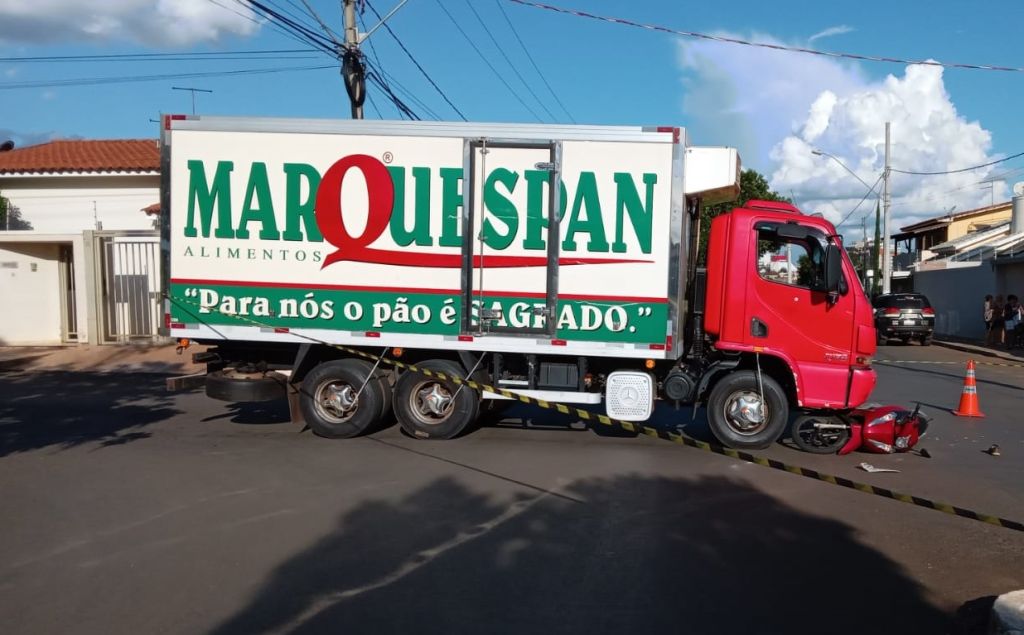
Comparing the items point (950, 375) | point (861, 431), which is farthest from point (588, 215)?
point (950, 375)

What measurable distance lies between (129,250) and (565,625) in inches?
669

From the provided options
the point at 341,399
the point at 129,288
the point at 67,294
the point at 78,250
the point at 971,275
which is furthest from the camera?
the point at 971,275

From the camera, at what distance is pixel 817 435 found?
904 cm

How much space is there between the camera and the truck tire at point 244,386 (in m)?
9.32

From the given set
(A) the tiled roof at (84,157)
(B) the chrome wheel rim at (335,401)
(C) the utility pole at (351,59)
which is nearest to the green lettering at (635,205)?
(B) the chrome wheel rim at (335,401)

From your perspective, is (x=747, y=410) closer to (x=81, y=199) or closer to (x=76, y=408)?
(x=76, y=408)

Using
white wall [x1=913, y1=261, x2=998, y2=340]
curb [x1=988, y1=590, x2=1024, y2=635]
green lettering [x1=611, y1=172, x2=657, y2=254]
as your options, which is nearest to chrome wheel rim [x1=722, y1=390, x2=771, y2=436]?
green lettering [x1=611, y1=172, x2=657, y2=254]

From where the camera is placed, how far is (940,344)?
27.5 meters

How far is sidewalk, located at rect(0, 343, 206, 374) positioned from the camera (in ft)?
54.3

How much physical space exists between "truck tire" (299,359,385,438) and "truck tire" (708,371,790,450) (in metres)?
3.72

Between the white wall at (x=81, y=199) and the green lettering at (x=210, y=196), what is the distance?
12640 mm

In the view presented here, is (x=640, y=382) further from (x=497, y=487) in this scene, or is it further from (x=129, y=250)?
(x=129, y=250)

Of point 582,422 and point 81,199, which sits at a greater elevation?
point 81,199

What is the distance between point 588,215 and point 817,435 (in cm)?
342
